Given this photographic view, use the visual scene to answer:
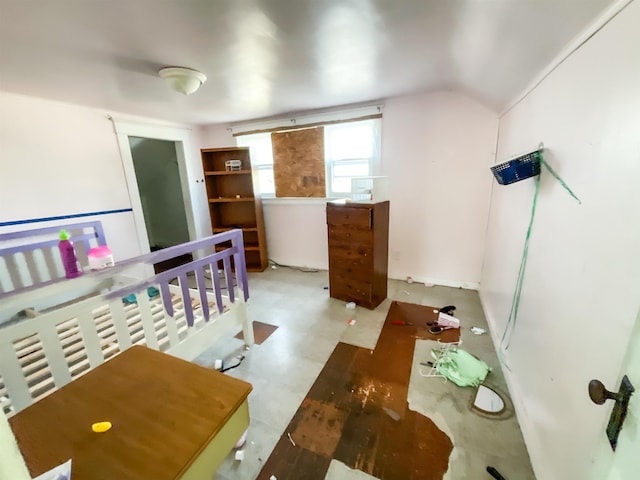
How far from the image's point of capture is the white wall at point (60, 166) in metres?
2.26

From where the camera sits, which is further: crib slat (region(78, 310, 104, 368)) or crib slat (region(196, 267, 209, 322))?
crib slat (region(196, 267, 209, 322))

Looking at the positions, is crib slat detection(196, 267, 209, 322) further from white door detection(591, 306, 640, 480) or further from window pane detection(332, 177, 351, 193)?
window pane detection(332, 177, 351, 193)

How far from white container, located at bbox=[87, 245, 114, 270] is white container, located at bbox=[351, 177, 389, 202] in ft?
6.63

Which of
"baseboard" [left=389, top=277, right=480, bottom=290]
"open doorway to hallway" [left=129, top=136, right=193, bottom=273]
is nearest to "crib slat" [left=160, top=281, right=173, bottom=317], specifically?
"baseboard" [left=389, top=277, right=480, bottom=290]

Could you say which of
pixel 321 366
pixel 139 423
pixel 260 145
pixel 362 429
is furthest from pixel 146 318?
pixel 260 145

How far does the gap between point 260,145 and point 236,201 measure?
35.1 inches

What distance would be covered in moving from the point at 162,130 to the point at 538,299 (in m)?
4.21

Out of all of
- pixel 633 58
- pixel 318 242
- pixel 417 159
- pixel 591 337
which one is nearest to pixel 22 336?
pixel 591 337

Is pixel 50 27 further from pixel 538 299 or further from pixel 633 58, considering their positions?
pixel 538 299

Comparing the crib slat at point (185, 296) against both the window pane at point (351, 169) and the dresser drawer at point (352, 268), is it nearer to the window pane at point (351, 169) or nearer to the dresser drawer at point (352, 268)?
the dresser drawer at point (352, 268)

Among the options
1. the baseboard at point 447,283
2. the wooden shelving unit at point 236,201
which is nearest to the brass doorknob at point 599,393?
the baseboard at point 447,283

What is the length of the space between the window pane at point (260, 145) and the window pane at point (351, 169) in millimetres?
1007

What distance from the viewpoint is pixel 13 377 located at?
1.06 meters

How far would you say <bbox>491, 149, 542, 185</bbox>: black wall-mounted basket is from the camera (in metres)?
1.33
